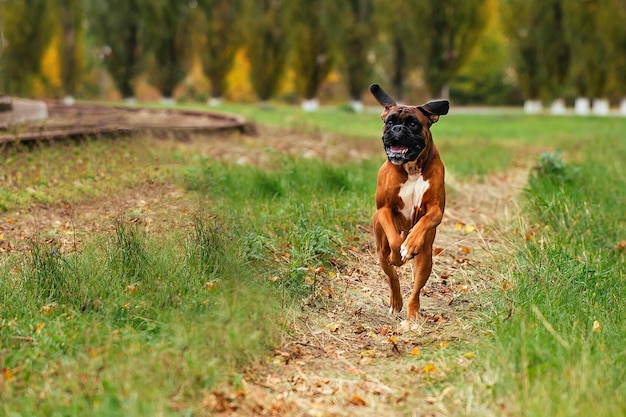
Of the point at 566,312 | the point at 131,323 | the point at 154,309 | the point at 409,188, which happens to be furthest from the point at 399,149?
the point at 131,323

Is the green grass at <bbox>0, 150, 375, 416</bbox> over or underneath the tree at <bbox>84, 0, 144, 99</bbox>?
underneath

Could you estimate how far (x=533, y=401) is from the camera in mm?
3465

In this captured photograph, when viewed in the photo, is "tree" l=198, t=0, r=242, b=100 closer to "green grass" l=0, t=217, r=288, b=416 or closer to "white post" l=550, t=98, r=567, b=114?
"white post" l=550, t=98, r=567, b=114

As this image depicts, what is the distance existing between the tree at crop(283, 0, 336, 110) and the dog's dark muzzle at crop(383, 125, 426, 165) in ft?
84.5

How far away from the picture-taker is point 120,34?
1315 inches

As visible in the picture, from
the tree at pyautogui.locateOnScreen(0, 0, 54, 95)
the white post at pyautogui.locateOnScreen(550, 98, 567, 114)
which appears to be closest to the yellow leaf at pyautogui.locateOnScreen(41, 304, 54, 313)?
the white post at pyautogui.locateOnScreen(550, 98, 567, 114)

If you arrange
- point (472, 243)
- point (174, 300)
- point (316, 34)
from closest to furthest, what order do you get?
point (174, 300) → point (472, 243) → point (316, 34)

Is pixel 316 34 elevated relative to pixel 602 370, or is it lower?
elevated

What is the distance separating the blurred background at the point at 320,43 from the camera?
87.6 ft

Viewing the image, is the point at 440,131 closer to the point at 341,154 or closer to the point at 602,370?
the point at 341,154

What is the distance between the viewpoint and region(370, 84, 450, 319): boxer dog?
180 inches

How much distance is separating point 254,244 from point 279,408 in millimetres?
1922

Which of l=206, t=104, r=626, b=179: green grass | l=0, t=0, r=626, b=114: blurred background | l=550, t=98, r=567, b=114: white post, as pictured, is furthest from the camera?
l=550, t=98, r=567, b=114: white post

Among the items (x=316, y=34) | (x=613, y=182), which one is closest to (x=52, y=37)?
(x=316, y=34)
